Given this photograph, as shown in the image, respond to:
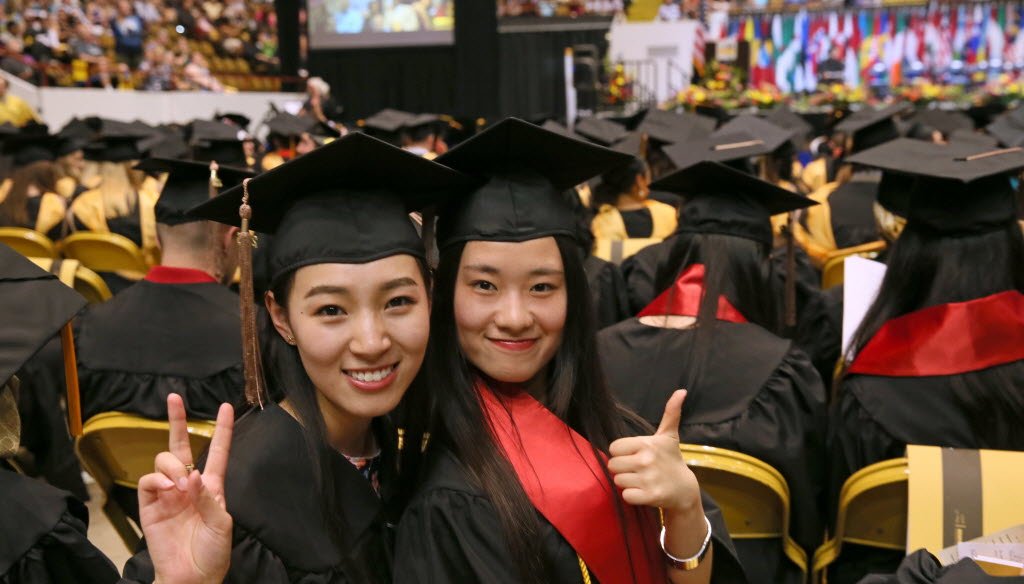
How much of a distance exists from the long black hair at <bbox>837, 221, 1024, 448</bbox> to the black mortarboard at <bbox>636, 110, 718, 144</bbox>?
140 inches

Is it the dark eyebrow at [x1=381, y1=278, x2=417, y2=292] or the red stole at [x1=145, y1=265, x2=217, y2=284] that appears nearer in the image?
the dark eyebrow at [x1=381, y1=278, x2=417, y2=292]

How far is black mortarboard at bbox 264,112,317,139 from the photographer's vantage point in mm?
8594

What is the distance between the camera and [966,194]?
107 inches

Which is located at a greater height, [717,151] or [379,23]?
[379,23]

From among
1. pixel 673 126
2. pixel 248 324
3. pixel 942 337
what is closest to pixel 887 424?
pixel 942 337

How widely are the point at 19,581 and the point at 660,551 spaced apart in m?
1.22

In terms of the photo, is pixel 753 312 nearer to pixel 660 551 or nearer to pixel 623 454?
pixel 660 551

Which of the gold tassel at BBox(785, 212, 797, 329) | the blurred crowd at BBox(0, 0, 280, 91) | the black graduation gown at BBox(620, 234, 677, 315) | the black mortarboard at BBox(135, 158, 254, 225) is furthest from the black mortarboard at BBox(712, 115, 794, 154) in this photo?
the blurred crowd at BBox(0, 0, 280, 91)

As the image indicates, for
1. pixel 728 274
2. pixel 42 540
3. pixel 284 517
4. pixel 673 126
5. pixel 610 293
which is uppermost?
pixel 673 126

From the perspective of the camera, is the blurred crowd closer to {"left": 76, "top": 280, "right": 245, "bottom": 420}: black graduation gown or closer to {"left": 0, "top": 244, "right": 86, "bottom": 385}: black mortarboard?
{"left": 76, "top": 280, "right": 245, "bottom": 420}: black graduation gown

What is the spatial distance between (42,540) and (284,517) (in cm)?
53

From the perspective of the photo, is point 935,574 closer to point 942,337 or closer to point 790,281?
point 942,337

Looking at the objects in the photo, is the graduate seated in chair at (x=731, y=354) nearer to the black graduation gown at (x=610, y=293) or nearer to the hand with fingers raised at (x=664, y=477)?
the hand with fingers raised at (x=664, y=477)

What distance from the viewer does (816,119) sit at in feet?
40.0
